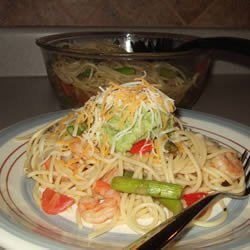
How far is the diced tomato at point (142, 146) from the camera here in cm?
112

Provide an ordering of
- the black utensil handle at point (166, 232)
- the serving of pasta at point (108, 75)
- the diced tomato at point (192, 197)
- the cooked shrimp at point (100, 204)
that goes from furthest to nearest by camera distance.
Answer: the serving of pasta at point (108, 75)
the diced tomato at point (192, 197)
the cooked shrimp at point (100, 204)
the black utensil handle at point (166, 232)

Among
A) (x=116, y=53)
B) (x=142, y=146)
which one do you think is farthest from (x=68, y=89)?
(x=142, y=146)

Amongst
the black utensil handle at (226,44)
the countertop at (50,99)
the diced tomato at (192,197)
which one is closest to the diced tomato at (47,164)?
the diced tomato at (192,197)

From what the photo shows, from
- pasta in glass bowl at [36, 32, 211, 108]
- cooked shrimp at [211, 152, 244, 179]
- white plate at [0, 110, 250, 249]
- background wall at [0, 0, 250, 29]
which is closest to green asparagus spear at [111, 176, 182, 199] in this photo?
white plate at [0, 110, 250, 249]

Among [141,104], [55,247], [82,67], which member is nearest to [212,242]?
[55,247]

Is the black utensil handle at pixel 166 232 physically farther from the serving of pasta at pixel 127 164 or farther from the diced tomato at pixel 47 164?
the diced tomato at pixel 47 164

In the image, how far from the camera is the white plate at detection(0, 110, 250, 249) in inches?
29.5

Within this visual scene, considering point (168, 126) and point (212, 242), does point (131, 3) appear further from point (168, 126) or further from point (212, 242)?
point (212, 242)

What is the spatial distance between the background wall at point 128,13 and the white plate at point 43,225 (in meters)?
1.14

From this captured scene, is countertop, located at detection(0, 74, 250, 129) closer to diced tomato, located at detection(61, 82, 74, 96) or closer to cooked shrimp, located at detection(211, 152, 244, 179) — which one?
diced tomato, located at detection(61, 82, 74, 96)

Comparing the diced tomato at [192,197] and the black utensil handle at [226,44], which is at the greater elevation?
the black utensil handle at [226,44]

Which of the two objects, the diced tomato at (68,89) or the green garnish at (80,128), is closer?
the green garnish at (80,128)

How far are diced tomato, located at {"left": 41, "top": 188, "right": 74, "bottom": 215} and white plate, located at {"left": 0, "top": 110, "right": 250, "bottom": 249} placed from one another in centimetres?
2

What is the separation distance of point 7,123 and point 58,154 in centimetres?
63
